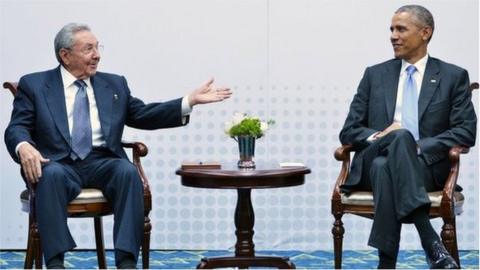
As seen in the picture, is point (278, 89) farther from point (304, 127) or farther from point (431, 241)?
point (431, 241)

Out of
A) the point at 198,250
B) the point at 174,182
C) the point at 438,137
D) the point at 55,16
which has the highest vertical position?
the point at 55,16

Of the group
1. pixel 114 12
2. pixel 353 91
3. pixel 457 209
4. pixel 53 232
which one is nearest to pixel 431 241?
pixel 457 209

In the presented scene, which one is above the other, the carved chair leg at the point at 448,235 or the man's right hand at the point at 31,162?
the man's right hand at the point at 31,162

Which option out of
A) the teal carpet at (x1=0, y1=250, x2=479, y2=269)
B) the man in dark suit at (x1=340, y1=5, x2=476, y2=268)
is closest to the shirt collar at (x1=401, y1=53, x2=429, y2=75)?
the man in dark suit at (x1=340, y1=5, x2=476, y2=268)

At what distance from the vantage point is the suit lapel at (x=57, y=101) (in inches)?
214

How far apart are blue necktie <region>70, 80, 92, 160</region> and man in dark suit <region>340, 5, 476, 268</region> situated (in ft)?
4.22

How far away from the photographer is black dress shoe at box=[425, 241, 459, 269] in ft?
15.6

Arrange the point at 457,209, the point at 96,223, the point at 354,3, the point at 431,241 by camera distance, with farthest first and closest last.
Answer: the point at 354,3 → the point at 96,223 → the point at 457,209 → the point at 431,241

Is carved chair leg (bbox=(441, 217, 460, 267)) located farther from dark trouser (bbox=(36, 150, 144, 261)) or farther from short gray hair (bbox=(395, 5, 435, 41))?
dark trouser (bbox=(36, 150, 144, 261))

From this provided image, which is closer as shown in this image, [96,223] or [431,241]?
[431,241]

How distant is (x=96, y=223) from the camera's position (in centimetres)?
572

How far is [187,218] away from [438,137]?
2.18 metres

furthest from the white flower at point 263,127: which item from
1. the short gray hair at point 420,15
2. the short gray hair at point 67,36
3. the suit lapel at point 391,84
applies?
the short gray hair at point 67,36

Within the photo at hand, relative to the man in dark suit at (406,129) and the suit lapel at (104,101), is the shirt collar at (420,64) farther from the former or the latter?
the suit lapel at (104,101)
